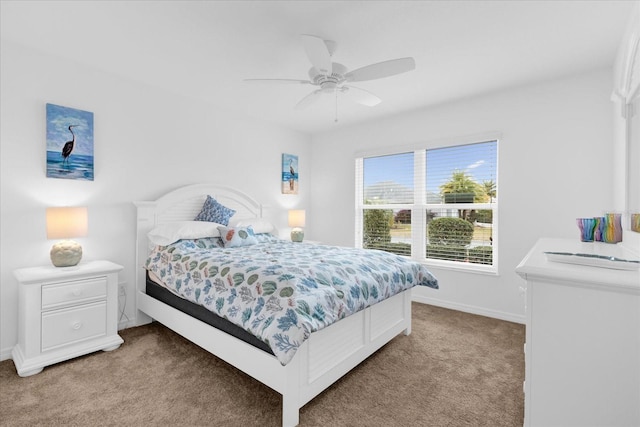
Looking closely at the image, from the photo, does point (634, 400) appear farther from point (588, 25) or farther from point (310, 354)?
point (588, 25)

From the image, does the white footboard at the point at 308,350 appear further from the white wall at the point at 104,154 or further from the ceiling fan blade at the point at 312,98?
the ceiling fan blade at the point at 312,98

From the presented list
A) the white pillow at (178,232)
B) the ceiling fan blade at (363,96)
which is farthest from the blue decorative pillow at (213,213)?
the ceiling fan blade at (363,96)

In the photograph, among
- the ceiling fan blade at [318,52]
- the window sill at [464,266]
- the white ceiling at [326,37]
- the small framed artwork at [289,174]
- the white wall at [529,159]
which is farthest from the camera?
the small framed artwork at [289,174]

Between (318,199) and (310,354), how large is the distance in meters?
3.49

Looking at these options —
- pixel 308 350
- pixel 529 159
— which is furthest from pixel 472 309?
pixel 308 350

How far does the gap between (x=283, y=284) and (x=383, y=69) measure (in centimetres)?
166

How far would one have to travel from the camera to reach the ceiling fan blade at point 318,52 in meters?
1.87

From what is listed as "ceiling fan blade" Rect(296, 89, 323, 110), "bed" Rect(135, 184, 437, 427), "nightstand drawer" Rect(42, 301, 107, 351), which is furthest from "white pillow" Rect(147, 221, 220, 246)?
"ceiling fan blade" Rect(296, 89, 323, 110)

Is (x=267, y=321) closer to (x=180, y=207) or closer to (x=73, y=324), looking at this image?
(x=73, y=324)

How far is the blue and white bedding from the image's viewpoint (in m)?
1.65

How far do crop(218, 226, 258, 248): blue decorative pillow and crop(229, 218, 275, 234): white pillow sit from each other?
1.31ft

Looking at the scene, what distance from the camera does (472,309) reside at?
139 inches

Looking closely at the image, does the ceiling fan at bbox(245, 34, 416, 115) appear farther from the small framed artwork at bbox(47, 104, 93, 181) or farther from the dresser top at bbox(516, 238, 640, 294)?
the small framed artwork at bbox(47, 104, 93, 181)

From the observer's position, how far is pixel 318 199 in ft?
16.8
